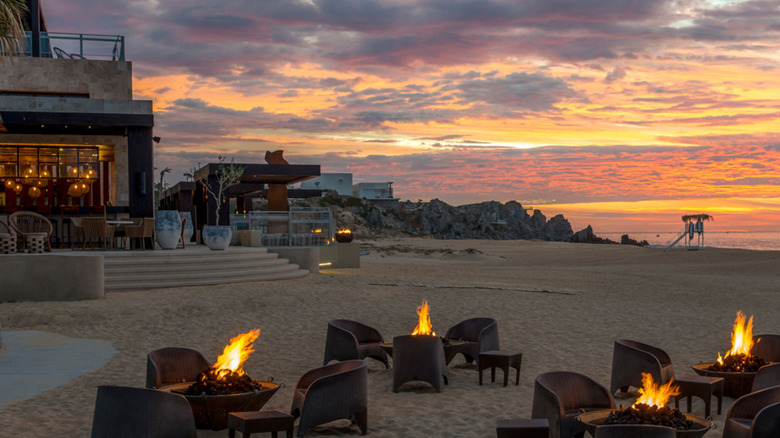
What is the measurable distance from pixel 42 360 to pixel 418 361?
15.7 ft

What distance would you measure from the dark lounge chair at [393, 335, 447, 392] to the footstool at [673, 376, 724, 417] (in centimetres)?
256

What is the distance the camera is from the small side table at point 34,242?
634 inches

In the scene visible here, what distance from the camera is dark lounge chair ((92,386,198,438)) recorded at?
18.1 ft

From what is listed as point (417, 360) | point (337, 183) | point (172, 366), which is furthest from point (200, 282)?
point (337, 183)

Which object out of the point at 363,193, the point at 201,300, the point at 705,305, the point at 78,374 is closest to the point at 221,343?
the point at 78,374

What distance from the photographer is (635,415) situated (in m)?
5.32

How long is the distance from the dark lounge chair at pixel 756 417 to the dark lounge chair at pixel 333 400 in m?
3.06

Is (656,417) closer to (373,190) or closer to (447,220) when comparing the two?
(447,220)

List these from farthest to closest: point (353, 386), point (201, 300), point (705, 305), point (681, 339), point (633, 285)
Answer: point (633, 285) < point (705, 305) < point (201, 300) < point (681, 339) < point (353, 386)

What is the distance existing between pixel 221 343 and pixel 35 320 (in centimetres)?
360

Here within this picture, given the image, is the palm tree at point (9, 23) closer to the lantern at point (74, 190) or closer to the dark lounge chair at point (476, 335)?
the dark lounge chair at point (476, 335)

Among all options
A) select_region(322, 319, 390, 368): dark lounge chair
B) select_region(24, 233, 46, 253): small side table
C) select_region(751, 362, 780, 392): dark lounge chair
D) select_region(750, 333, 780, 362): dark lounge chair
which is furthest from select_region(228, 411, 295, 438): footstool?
select_region(24, 233, 46, 253): small side table

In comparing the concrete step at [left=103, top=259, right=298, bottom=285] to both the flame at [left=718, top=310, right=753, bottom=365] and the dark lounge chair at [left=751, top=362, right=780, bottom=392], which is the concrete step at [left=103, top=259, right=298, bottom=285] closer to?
the flame at [left=718, top=310, right=753, bottom=365]

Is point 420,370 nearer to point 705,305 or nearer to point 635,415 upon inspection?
point 635,415
